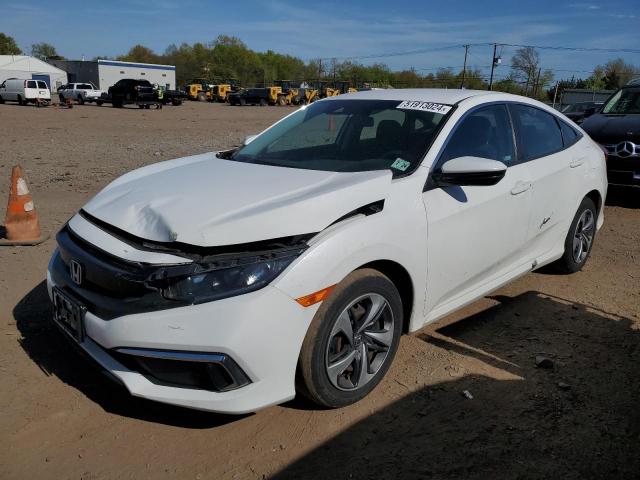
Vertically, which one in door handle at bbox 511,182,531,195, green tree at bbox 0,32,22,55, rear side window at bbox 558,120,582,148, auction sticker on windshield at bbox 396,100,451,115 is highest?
green tree at bbox 0,32,22,55

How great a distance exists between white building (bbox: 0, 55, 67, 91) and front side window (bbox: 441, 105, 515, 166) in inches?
2914

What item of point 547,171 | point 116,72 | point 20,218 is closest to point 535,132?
point 547,171

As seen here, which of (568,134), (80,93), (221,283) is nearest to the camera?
(221,283)

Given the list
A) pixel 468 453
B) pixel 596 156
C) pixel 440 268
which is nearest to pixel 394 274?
pixel 440 268

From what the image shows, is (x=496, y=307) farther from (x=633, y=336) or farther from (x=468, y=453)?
(x=468, y=453)

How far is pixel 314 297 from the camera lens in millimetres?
2512

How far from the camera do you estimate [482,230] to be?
136 inches

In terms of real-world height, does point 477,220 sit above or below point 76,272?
above

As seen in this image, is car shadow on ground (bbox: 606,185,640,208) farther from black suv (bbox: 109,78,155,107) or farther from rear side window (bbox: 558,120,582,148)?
black suv (bbox: 109,78,155,107)

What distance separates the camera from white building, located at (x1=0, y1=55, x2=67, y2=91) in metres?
66.5

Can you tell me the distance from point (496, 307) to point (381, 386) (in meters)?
1.60

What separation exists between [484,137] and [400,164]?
2.75ft

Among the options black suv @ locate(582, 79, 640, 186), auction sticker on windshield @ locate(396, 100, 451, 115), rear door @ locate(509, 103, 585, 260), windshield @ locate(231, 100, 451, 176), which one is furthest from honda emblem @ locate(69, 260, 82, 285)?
black suv @ locate(582, 79, 640, 186)

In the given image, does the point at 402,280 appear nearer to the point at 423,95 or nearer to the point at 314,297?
the point at 314,297
